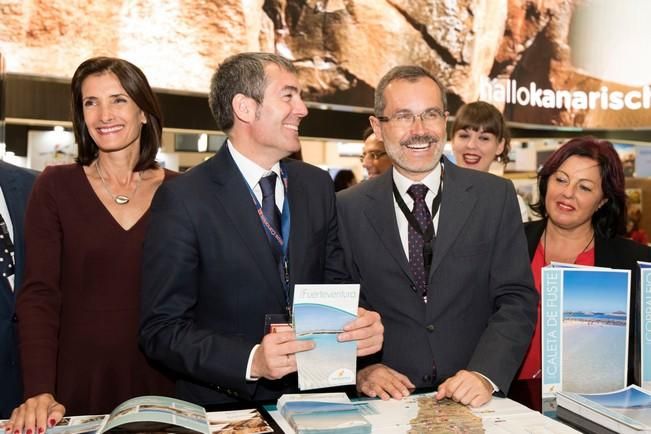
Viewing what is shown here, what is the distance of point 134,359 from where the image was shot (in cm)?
243

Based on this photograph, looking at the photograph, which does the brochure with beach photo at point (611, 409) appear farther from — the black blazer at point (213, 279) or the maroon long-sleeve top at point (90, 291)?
the maroon long-sleeve top at point (90, 291)

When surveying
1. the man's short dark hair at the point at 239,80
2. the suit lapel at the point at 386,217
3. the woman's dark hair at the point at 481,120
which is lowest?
the suit lapel at the point at 386,217

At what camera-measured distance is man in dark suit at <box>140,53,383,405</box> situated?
1.91m

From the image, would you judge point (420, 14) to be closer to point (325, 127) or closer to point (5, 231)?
point (325, 127)

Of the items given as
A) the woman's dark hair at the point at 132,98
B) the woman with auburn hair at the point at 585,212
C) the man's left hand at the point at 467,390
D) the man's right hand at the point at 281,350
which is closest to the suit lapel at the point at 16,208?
the woman's dark hair at the point at 132,98

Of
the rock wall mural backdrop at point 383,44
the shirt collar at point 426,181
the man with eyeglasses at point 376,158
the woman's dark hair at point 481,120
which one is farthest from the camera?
the rock wall mural backdrop at point 383,44

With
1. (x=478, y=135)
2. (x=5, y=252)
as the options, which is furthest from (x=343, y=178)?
(x=5, y=252)

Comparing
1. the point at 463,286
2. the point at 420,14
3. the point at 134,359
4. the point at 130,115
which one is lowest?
the point at 134,359

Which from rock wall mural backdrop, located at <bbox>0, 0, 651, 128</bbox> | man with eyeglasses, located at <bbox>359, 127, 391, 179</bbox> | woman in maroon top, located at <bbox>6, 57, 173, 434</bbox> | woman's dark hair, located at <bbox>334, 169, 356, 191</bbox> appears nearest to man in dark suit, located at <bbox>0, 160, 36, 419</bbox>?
woman in maroon top, located at <bbox>6, 57, 173, 434</bbox>

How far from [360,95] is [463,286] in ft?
11.7

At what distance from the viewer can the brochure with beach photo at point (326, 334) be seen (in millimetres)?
1715

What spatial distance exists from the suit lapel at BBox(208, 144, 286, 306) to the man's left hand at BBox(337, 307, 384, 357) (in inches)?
13.2

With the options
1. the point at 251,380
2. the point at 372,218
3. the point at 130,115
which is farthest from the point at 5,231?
the point at 372,218

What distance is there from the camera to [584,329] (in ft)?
6.79
